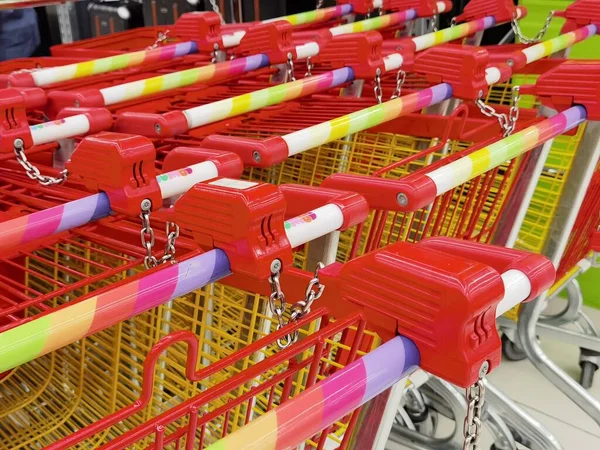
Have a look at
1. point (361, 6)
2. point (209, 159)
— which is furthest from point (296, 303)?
point (361, 6)

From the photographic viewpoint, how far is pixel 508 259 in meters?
0.83

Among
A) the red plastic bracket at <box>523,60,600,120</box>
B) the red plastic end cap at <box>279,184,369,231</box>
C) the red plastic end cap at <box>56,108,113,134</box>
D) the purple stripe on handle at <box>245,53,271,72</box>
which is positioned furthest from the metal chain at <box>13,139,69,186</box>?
the red plastic bracket at <box>523,60,600,120</box>

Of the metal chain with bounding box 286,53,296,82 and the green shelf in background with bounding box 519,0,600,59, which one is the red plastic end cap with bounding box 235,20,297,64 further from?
the green shelf in background with bounding box 519,0,600,59

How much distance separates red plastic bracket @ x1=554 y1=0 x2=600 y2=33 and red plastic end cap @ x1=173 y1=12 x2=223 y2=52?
1.18 meters

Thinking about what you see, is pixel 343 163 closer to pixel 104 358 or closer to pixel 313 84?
pixel 313 84

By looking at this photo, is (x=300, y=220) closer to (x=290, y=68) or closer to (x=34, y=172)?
(x=34, y=172)

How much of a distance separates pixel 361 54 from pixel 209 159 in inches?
32.0

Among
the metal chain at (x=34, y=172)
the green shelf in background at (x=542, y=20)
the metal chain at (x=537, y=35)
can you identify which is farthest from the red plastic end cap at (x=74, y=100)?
the green shelf in background at (x=542, y=20)

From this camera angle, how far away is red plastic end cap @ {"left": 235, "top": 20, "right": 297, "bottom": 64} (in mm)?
2105

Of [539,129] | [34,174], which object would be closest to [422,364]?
[539,129]

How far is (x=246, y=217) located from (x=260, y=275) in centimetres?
8

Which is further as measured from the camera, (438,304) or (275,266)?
(275,266)

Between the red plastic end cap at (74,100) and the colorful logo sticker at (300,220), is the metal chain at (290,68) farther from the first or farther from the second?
the colorful logo sticker at (300,220)

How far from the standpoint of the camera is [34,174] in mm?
1334
